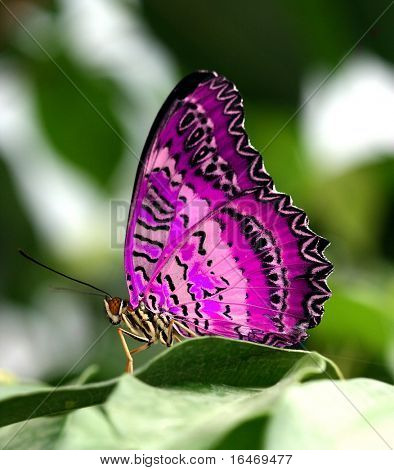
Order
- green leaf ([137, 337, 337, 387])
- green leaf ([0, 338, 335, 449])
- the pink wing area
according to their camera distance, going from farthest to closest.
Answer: the pink wing area → green leaf ([137, 337, 337, 387]) → green leaf ([0, 338, 335, 449])

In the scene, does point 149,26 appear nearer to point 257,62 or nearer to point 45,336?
point 257,62

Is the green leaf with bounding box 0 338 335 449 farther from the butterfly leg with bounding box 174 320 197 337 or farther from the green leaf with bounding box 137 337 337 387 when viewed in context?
the butterfly leg with bounding box 174 320 197 337

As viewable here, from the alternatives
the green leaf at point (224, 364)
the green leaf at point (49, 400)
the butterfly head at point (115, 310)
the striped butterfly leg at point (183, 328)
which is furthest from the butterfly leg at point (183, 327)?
the green leaf at point (49, 400)

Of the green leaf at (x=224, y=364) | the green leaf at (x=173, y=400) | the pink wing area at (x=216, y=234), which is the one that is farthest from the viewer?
the pink wing area at (x=216, y=234)

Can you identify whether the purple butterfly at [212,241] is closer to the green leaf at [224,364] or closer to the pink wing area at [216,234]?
the pink wing area at [216,234]

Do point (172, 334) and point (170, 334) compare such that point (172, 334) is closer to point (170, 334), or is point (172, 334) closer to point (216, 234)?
point (170, 334)

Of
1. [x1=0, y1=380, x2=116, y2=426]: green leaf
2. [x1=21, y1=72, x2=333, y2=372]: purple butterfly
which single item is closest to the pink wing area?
[x1=21, y1=72, x2=333, y2=372]: purple butterfly

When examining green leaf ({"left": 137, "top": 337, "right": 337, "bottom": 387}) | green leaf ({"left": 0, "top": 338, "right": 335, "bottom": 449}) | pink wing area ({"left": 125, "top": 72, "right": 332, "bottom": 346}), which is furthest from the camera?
pink wing area ({"left": 125, "top": 72, "right": 332, "bottom": 346})
